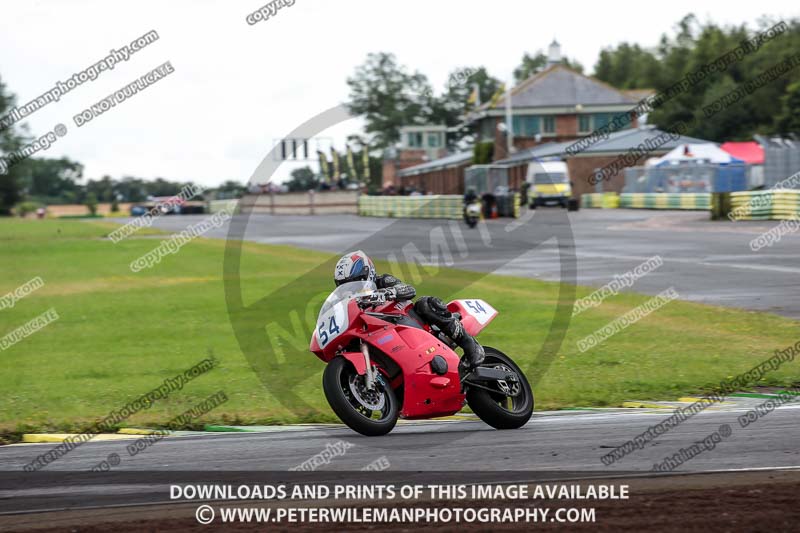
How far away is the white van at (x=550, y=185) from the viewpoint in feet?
188

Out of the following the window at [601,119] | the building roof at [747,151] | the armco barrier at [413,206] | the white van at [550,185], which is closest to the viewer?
the armco barrier at [413,206]

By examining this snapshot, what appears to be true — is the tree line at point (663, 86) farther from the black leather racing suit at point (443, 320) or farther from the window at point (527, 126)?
the black leather racing suit at point (443, 320)

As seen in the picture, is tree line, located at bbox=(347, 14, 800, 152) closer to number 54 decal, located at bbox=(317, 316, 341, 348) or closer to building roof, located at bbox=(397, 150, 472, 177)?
building roof, located at bbox=(397, 150, 472, 177)

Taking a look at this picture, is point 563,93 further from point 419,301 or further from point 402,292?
point 402,292

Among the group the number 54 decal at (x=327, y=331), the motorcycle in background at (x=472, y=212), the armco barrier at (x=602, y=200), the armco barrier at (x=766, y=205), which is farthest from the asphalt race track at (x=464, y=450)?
the armco barrier at (x=602, y=200)

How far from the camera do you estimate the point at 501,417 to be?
26.1 feet

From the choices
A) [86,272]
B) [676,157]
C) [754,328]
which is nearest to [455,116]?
[676,157]

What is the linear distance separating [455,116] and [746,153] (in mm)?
69722

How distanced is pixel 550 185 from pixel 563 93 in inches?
1210

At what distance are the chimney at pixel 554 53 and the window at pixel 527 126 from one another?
13.0m

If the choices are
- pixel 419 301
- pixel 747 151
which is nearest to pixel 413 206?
pixel 747 151

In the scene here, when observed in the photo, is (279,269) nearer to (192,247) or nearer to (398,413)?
(192,247)

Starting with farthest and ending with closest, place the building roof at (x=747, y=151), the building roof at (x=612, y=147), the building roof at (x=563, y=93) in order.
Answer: the building roof at (x=563, y=93) → the building roof at (x=612, y=147) → the building roof at (x=747, y=151)

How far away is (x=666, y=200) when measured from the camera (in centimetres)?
5225
